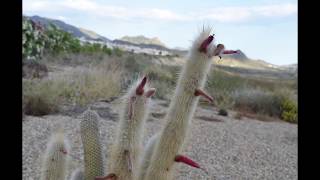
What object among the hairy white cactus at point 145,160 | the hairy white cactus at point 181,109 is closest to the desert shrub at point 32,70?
the hairy white cactus at point 145,160

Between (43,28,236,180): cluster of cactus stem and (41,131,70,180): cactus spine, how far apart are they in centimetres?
15

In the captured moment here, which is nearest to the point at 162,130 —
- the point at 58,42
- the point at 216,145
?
the point at 216,145

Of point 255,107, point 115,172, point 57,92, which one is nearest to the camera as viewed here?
Result: point 115,172

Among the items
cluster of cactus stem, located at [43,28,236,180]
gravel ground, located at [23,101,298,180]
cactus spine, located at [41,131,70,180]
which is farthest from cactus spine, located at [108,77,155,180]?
gravel ground, located at [23,101,298,180]

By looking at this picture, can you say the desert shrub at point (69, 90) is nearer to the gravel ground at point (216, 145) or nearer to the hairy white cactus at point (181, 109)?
the gravel ground at point (216, 145)

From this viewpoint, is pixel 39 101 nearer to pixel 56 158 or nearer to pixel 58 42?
pixel 56 158

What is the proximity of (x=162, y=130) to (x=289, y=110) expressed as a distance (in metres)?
10.9

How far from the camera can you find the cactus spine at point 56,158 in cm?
227

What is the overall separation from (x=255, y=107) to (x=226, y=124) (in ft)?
10.8

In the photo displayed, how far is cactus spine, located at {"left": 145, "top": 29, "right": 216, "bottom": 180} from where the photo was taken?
1.90 meters

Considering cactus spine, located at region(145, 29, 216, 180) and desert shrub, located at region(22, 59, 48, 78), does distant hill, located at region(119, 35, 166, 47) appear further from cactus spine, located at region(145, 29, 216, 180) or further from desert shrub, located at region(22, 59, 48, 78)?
cactus spine, located at region(145, 29, 216, 180)
